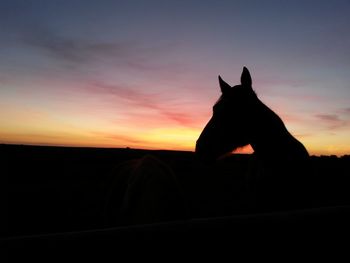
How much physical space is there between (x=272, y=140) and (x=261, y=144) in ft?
0.47

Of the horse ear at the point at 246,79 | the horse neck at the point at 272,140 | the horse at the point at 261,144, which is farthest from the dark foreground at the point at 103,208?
the horse ear at the point at 246,79

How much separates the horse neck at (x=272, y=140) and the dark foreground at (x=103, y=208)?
61 cm

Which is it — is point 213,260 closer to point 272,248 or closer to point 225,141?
point 272,248

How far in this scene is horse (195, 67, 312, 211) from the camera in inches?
129

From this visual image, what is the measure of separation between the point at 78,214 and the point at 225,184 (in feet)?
28.3

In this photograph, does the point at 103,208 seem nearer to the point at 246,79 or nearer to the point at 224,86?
the point at 224,86

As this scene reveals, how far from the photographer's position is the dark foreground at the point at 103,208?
71cm

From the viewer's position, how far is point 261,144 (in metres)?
3.40

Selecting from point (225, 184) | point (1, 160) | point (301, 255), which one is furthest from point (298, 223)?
point (1, 160)

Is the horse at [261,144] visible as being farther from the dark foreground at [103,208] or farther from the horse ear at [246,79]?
the dark foreground at [103,208]

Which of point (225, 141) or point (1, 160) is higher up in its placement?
point (225, 141)

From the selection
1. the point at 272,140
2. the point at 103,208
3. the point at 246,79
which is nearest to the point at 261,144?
the point at 272,140

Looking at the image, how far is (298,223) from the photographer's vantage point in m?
0.80

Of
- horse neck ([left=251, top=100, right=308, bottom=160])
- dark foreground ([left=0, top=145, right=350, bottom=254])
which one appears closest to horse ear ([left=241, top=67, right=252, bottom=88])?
horse neck ([left=251, top=100, right=308, bottom=160])
